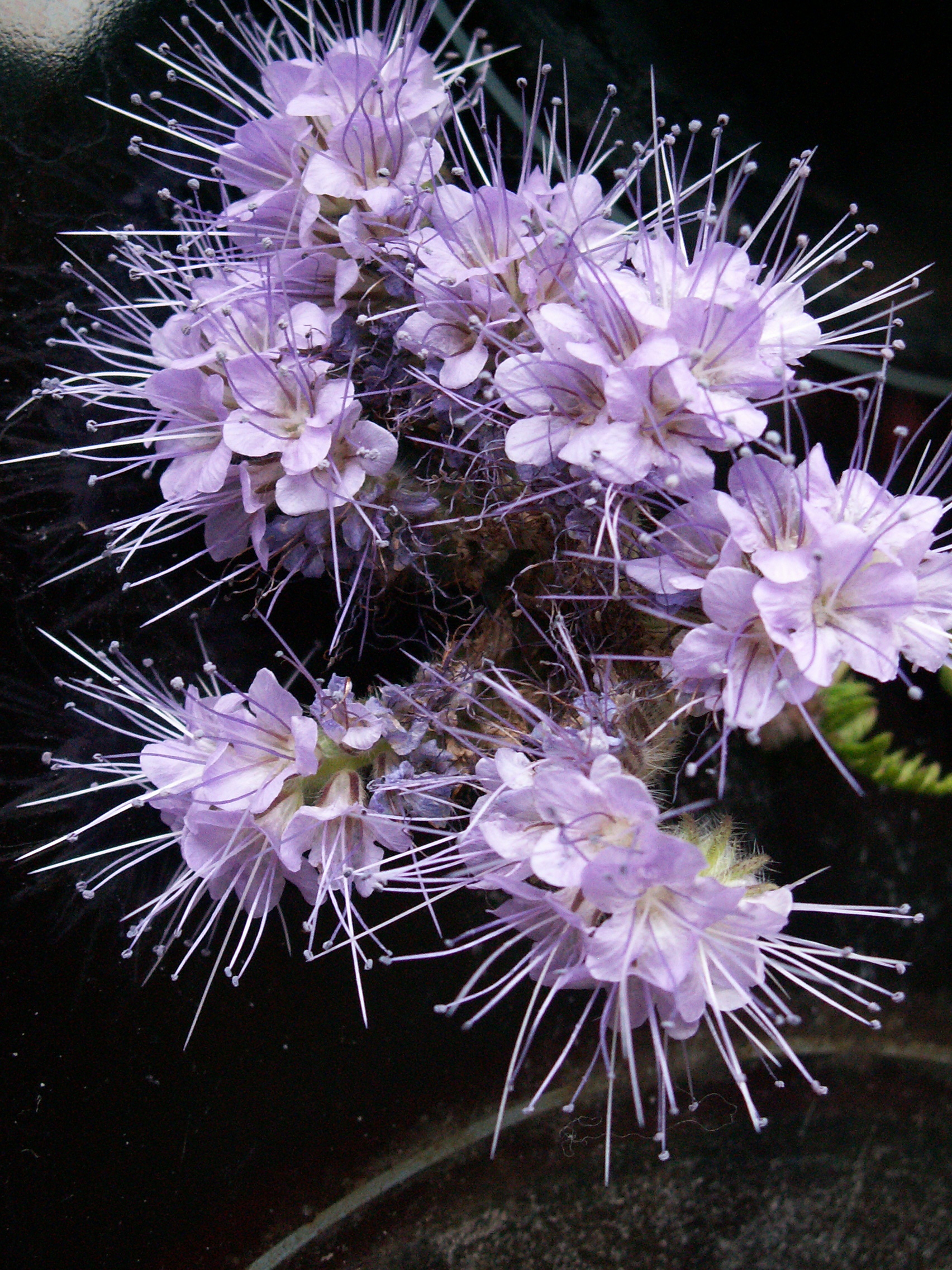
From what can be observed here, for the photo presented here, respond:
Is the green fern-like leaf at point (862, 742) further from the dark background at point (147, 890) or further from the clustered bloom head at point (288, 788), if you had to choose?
the clustered bloom head at point (288, 788)

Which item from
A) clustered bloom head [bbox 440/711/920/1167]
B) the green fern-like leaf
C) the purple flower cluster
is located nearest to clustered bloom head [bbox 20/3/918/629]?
the purple flower cluster

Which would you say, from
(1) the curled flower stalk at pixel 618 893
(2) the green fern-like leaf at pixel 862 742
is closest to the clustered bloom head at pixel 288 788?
(1) the curled flower stalk at pixel 618 893

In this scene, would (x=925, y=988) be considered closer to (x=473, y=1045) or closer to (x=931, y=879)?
(x=931, y=879)

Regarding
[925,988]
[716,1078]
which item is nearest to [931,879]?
[925,988]

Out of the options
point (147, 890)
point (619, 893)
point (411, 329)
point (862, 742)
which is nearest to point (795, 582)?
point (619, 893)

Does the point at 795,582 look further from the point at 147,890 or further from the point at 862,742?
the point at 862,742

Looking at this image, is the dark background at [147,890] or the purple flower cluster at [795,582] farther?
the dark background at [147,890]

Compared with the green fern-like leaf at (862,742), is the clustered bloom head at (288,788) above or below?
above

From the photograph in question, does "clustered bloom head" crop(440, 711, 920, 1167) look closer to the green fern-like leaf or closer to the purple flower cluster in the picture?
the purple flower cluster
